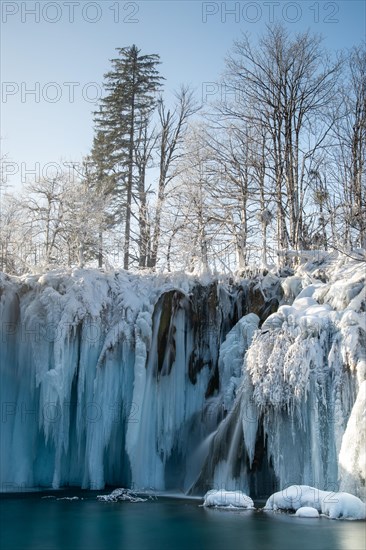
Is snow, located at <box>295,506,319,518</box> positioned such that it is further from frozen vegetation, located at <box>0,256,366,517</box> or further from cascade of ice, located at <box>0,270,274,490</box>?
cascade of ice, located at <box>0,270,274,490</box>

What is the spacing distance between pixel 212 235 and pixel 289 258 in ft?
15.7

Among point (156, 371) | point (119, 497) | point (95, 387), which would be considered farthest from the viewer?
point (156, 371)

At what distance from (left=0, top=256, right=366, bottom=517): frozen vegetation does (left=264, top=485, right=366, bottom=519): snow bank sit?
1204mm

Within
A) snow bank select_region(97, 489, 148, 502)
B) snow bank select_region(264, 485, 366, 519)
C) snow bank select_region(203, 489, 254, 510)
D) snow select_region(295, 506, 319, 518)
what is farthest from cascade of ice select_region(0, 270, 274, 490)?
snow select_region(295, 506, 319, 518)

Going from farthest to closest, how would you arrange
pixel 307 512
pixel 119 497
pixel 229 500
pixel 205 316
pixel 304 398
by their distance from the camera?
1. pixel 205 316
2. pixel 119 497
3. pixel 304 398
4. pixel 229 500
5. pixel 307 512

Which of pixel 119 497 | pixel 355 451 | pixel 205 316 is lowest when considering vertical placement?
pixel 119 497

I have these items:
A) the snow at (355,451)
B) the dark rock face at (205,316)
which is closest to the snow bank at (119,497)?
the dark rock face at (205,316)

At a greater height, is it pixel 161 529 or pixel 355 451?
pixel 355 451

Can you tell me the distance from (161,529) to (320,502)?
9.34ft

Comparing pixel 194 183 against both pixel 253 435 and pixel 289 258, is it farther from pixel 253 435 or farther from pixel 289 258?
pixel 253 435

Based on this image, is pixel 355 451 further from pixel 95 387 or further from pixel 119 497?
pixel 95 387

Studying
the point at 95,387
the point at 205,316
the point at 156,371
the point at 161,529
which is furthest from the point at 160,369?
the point at 161,529

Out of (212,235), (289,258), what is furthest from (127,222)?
(289,258)

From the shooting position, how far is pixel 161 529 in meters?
10.1
